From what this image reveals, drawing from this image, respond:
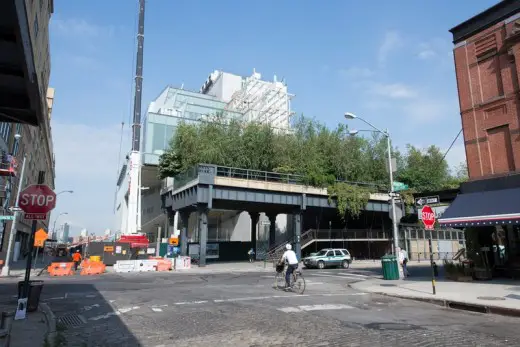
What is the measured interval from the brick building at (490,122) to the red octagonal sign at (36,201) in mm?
15993

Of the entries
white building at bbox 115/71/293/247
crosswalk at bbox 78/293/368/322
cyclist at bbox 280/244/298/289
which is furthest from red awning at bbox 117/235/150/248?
crosswalk at bbox 78/293/368/322

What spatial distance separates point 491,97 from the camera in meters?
19.4

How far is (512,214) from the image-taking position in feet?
51.3

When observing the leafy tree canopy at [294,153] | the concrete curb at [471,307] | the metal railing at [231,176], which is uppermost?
the leafy tree canopy at [294,153]

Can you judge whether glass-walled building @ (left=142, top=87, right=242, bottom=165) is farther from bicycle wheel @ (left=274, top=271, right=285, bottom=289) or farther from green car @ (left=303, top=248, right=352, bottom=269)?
bicycle wheel @ (left=274, top=271, right=285, bottom=289)

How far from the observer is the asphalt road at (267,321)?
7387mm

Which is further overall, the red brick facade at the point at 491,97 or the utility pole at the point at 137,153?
the utility pole at the point at 137,153

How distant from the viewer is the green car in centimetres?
3300

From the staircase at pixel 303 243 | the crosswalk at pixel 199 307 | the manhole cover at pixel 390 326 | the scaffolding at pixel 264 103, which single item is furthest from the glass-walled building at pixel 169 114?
the manhole cover at pixel 390 326

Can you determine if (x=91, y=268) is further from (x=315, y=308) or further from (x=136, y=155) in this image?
(x=136, y=155)

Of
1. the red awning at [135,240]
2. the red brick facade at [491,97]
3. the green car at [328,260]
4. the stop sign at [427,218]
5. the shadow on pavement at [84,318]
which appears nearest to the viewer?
the shadow on pavement at [84,318]

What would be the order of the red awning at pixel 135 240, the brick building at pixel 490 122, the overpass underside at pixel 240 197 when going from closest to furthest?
the brick building at pixel 490 122, the overpass underside at pixel 240 197, the red awning at pixel 135 240

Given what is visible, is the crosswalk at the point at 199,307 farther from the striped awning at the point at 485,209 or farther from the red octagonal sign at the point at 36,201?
the striped awning at the point at 485,209

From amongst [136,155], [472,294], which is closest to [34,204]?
[472,294]
